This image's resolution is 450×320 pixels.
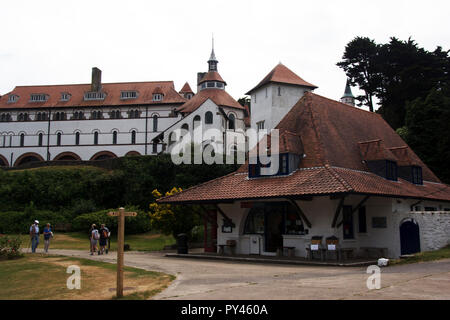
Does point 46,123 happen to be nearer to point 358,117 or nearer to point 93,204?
point 93,204

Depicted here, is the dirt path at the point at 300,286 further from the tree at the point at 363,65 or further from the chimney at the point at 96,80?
the chimney at the point at 96,80

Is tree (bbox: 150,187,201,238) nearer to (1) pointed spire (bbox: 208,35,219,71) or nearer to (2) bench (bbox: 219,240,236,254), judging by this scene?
(2) bench (bbox: 219,240,236,254)

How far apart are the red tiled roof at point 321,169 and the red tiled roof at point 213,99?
30.7 m

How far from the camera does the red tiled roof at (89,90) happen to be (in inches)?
2675

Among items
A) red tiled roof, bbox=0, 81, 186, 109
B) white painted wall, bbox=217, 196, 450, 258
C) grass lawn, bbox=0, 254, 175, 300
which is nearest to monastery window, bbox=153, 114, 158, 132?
red tiled roof, bbox=0, 81, 186, 109

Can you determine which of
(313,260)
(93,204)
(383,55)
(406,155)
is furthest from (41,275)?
(383,55)

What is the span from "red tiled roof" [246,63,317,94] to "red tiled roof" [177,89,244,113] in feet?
43.5

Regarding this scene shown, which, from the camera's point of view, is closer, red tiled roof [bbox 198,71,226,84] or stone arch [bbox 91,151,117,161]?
red tiled roof [bbox 198,71,226,84]

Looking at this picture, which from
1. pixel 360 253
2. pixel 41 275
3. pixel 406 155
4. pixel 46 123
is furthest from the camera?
pixel 46 123

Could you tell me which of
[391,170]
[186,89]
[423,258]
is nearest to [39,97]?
[186,89]

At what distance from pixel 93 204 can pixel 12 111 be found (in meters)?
34.5

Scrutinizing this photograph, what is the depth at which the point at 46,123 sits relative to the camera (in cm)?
6912

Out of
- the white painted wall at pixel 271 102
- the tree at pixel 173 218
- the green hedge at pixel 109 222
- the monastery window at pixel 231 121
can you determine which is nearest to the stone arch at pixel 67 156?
the monastery window at pixel 231 121

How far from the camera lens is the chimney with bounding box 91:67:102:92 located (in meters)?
70.8
